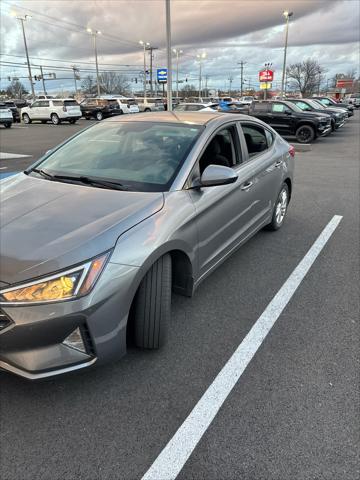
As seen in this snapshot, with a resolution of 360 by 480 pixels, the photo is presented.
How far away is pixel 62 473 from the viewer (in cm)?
187

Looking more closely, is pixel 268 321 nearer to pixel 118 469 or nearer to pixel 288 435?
pixel 288 435

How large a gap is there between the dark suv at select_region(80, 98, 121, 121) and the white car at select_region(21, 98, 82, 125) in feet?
8.36

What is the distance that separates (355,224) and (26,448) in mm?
5062

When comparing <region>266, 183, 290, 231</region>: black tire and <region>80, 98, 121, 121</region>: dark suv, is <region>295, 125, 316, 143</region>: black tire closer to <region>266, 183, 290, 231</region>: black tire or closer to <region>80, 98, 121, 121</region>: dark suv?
<region>266, 183, 290, 231</region>: black tire

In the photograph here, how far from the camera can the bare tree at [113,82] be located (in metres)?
92.0

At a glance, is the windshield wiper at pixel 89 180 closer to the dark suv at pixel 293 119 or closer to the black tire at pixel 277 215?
the black tire at pixel 277 215

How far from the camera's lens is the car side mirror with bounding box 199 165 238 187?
2.86m

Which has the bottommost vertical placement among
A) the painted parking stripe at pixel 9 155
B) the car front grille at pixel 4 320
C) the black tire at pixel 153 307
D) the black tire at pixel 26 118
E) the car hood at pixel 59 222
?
the black tire at pixel 26 118

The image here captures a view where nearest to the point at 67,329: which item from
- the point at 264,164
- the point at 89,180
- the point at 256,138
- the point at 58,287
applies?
the point at 58,287

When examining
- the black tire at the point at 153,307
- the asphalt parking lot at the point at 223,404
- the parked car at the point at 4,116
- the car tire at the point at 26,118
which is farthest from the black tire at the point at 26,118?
the black tire at the point at 153,307

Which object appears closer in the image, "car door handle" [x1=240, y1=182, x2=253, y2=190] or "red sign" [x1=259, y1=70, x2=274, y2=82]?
"car door handle" [x1=240, y1=182, x2=253, y2=190]

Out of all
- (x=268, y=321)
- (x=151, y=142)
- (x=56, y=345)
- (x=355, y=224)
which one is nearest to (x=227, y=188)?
(x=151, y=142)

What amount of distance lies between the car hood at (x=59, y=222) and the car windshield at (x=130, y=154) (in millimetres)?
238

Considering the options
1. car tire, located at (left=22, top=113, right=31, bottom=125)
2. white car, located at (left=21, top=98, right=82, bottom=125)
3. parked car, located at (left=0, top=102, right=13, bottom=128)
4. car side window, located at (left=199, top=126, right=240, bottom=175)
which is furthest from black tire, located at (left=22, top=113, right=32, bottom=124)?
car side window, located at (left=199, top=126, right=240, bottom=175)
